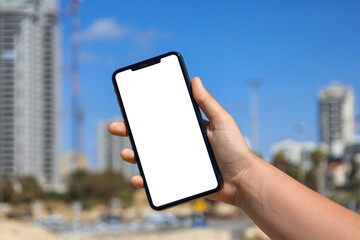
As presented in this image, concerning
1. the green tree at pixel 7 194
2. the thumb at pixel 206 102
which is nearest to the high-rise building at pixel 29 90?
the green tree at pixel 7 194

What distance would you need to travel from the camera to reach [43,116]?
4712 inches

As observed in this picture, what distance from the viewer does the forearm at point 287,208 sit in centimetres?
189

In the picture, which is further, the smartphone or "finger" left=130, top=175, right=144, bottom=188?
"finger" left=130, top=175, right=144, bottom=188

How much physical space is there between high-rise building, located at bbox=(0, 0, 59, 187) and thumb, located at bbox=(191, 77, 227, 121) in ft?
352

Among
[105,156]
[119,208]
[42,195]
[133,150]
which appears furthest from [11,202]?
[105,156]

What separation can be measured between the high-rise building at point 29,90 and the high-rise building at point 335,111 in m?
87.5

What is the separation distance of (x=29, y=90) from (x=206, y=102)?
381ft

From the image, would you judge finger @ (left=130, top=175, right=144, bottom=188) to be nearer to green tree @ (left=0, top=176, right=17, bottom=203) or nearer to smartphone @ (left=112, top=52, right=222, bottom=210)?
smartphone @ (left=112, top=52, right=222, bottom=210)

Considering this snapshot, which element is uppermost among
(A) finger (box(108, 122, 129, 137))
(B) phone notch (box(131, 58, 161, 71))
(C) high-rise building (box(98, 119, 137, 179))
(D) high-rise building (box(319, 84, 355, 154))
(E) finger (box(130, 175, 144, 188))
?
(B) phone notch (box(131, 58, 161, 71))

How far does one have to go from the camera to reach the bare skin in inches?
75.1

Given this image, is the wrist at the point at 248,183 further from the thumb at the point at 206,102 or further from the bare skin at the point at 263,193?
the thumb at the point at 206,102

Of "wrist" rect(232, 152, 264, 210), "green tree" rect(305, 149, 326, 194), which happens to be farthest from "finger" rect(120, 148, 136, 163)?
"green tree" rect(305, 149, 326, 194)

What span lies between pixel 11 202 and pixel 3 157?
1556 inches

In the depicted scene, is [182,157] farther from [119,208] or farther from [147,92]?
[119,208]
